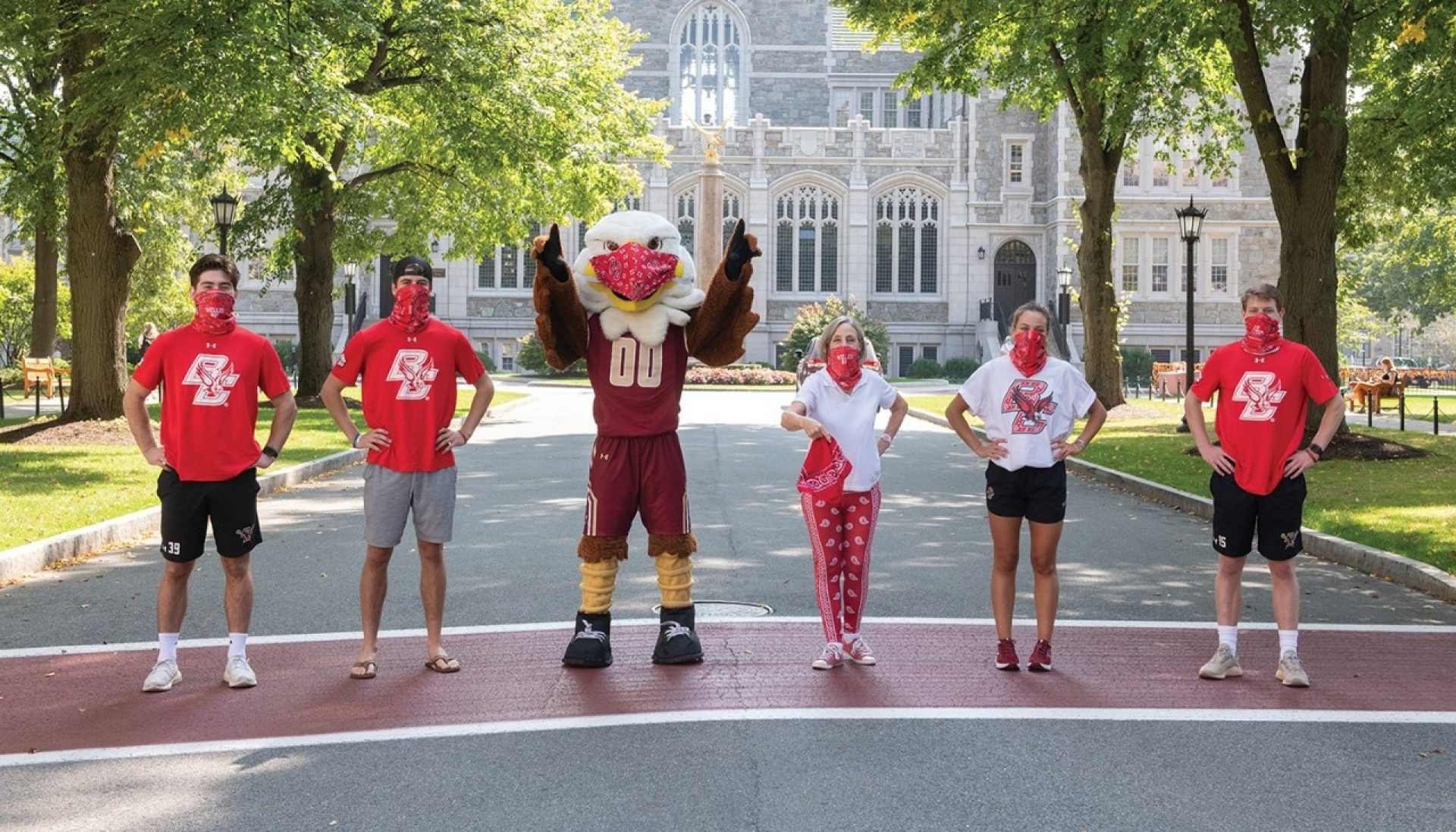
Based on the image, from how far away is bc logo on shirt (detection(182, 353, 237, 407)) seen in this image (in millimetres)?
6531

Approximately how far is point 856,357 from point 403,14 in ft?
62.4

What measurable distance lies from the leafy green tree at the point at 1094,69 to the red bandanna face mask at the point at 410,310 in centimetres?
1071

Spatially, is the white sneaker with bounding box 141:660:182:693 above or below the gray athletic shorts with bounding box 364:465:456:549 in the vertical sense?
below

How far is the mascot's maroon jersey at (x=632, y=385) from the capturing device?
705cm

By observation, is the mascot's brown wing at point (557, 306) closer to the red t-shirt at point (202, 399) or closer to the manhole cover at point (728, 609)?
the red t-shirt at point (202, 399)

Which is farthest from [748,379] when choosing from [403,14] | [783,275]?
[403,14]

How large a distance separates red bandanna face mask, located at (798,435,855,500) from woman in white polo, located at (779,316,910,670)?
24 mm

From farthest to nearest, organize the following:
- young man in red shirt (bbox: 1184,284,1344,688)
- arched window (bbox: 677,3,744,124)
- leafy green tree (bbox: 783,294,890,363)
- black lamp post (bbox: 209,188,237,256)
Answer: arched window (bbox: 677,3,744,124)
leafy green tree (bbox: 783,294,890,363)
black lamp post (bbox: 209,188,237,256)
young man in red shirt (bbox: 1184,284,1344,688)

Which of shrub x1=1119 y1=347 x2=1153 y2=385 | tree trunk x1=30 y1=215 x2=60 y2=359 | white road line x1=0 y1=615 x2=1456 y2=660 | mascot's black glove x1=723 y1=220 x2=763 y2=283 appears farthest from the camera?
shrub x1=1119 y1=347 x2=1153 y2=385

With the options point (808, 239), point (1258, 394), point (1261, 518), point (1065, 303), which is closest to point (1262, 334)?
point (1258, 394)

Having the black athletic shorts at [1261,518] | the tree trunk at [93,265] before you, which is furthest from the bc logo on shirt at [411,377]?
the tree trunk at [93,265]

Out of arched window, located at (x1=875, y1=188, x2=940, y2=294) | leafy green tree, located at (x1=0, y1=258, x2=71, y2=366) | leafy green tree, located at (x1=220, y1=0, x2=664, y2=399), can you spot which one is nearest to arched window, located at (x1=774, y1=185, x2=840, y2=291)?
arched window, located at (x1=875, y1=188, x2=940, y2=294)

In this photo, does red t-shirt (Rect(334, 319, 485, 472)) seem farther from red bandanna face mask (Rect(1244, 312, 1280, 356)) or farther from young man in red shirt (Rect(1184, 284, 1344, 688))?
red bandanna face mask (Rect(1244, 312, 1280, 356))

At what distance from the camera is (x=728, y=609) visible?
8625mm
